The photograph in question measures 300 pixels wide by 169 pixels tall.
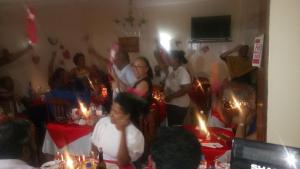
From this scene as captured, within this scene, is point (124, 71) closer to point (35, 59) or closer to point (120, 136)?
point (120, 136)

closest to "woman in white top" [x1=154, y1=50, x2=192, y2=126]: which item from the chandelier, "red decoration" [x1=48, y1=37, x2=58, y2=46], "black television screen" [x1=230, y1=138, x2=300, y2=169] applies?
the chandelier

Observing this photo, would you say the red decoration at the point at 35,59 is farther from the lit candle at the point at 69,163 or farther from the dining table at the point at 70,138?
the lit candle at the point at 69,163

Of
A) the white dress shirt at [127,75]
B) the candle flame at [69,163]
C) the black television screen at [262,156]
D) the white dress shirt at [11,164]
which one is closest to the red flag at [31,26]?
the white dress shirt at [127,75]

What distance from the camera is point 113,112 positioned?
2.18 meters

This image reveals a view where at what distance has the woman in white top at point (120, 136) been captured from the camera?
6.84 ft

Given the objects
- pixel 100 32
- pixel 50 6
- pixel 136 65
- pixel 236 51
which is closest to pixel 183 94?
pixel 136 65

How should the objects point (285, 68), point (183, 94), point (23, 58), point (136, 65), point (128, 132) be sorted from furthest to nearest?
point (23, 58)
point (183, 94)
point (136, 65)
point (128, 132)
point (285, 68)

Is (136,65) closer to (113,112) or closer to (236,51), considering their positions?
(113,112)

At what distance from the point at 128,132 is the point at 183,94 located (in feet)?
4.75

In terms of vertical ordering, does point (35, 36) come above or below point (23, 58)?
above

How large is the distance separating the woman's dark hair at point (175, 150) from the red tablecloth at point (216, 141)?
0.64 meters

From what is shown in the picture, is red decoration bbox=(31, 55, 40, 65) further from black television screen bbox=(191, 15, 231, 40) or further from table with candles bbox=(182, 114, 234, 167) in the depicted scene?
table with candles bbox=(182, 114, 234, 167)

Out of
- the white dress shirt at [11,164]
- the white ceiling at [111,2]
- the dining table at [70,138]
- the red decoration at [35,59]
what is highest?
the white ceiling at [111,2]

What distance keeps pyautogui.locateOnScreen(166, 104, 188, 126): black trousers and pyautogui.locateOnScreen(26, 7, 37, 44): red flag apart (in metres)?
2.76
